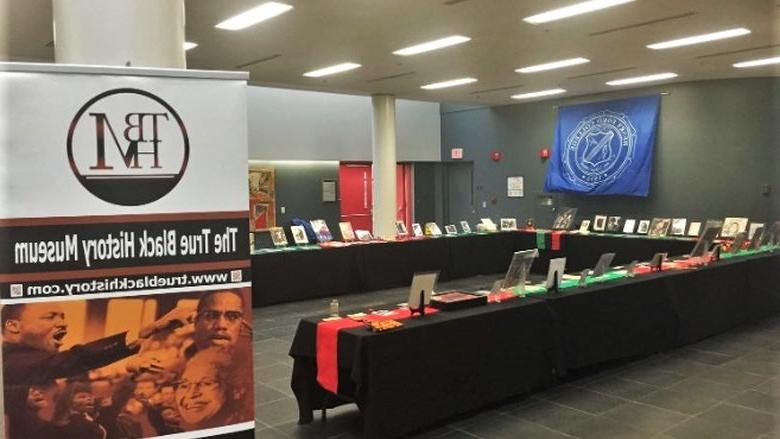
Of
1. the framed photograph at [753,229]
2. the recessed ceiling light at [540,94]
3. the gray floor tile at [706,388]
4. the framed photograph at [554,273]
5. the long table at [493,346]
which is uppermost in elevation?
the recessed ceiling light at [540,94]

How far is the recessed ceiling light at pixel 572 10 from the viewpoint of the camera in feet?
18.9

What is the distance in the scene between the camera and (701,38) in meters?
7.34

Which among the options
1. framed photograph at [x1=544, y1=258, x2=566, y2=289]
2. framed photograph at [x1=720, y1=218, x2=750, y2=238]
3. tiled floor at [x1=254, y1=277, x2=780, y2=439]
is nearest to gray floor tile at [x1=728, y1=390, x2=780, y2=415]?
tiled floor at [x1=254, y1=277, x2=780, y2=439]

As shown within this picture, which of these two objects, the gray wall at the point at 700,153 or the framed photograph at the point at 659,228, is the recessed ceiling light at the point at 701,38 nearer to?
the framed photograph at the point at 659,228

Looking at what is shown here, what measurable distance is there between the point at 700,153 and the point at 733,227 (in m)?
2.03

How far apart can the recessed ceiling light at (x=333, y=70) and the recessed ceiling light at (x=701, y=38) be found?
3919 millimetres

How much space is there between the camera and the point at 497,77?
9.95 m

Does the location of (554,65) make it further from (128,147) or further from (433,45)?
(128,147)

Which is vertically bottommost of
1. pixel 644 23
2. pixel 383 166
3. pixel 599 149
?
pixel 383 166

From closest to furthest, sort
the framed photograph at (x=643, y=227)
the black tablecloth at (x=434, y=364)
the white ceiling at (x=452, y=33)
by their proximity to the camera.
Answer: the black tablecloth at (x=434, y=364) → the white ceiling at (x=452, y=33) → the framed photograph at (x=643, y=227)

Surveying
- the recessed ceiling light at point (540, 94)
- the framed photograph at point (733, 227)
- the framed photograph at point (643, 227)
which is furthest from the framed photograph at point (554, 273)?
the recessed ceiling light at point (540, 94)

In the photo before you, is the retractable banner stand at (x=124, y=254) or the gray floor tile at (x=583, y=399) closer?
the retractable banner stand at (x=124, y=254)

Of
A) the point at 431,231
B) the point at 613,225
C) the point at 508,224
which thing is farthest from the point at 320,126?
the point at 613,225

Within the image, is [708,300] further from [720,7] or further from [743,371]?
[720,7]
